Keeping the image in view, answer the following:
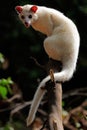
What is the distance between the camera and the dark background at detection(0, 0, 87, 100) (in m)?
6.82

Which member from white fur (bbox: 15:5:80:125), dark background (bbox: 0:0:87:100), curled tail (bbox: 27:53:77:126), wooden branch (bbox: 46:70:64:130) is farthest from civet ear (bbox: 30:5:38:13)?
dark background (bbox: 0:0:87:100)

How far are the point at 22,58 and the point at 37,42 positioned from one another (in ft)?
1.32

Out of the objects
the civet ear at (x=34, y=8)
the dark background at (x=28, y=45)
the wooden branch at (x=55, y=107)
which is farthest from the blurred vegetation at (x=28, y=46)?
the wooden branch at (x=55, y=107)

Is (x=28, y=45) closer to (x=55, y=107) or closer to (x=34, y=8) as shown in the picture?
(x=34, y=8)

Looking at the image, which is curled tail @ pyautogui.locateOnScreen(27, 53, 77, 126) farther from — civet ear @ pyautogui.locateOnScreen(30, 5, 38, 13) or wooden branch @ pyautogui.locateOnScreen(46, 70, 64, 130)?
civet ear @ pyautogui.locateOnScreen(30, 5, 38, 13)

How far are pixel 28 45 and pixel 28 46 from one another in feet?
0.06

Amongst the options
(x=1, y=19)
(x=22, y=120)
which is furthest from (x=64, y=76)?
(x=1, y=19)

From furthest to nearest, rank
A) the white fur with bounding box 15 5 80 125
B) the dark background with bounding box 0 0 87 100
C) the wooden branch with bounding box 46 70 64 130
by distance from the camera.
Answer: the dark background with bounding box 0 0 87 100
the white fur with bounding box 15 5 80 125
the wooden branch with bounding box 46 70 64 130

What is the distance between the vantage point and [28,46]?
712cm

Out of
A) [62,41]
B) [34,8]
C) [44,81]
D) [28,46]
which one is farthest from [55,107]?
[28,46]

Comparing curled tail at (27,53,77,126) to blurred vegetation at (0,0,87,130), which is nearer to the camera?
curled tail at (27,53,77,126)

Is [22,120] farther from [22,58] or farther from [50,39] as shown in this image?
[50,39]

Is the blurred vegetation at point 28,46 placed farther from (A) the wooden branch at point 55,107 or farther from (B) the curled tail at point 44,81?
(A) the wooden branch at point 55,107

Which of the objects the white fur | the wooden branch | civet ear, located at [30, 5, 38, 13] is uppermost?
the wooden branch
